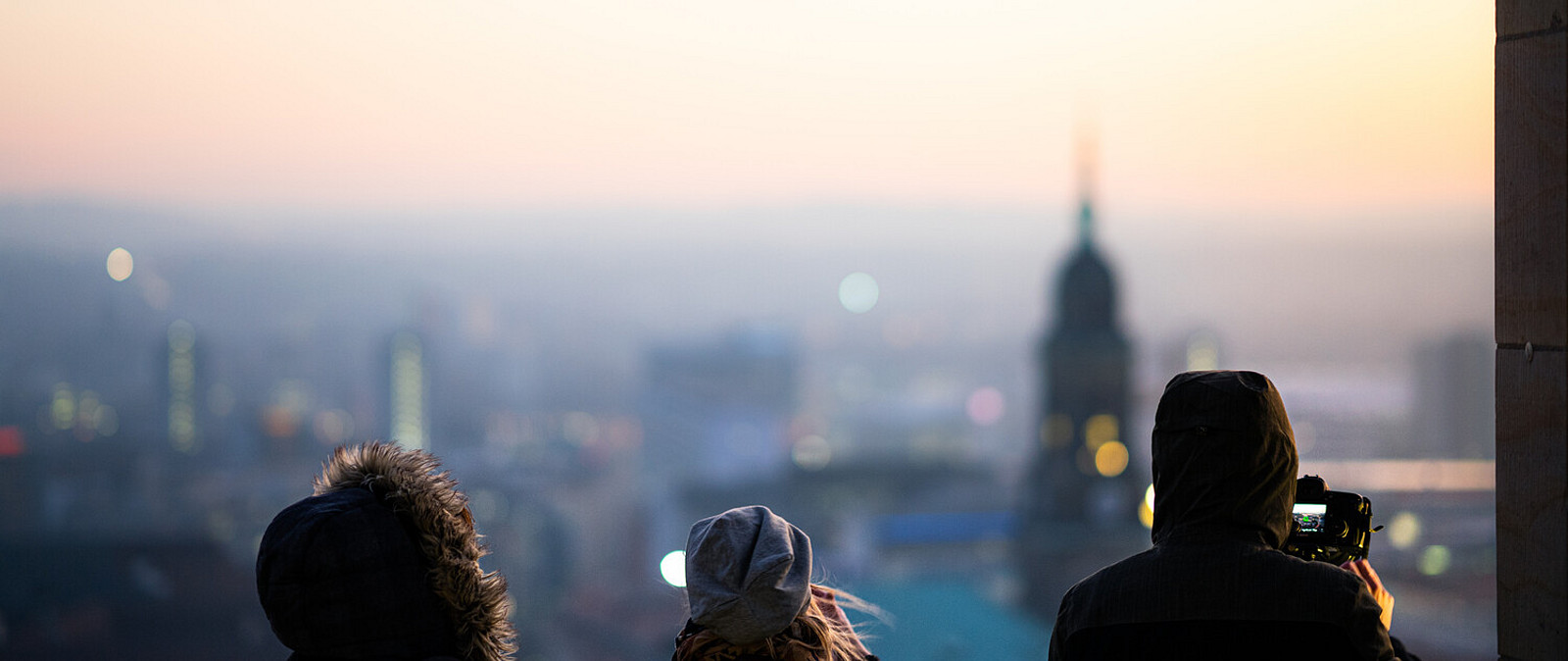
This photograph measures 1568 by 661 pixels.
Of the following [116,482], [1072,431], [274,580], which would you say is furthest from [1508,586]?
[1072,431]

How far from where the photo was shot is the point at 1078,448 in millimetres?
47688

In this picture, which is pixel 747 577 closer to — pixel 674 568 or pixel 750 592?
pixel 750 592

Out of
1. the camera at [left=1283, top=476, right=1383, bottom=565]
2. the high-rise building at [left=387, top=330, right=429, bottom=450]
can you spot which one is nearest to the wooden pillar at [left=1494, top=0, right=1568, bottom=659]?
the camera at [left=1283, top=476, right=1383, bottom=565]

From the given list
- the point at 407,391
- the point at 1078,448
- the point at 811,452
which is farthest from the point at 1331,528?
the point at 811,452

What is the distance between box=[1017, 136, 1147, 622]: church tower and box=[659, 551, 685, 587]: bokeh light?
4687 centimetres

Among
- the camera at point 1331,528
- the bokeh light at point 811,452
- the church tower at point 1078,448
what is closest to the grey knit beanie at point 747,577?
the camera at point 1331,528

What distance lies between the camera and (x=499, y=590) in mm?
1993

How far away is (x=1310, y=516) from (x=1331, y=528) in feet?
0.11

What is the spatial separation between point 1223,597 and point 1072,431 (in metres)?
47.6

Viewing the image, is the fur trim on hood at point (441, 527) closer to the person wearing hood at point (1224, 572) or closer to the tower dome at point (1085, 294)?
the person wearing hood at point (1224, 572)

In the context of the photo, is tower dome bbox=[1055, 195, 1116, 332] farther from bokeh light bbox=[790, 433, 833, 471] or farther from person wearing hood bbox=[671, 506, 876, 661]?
person wearing hood bbox=[671, 506, 876, 661]

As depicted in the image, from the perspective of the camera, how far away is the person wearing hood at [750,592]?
1.94 m

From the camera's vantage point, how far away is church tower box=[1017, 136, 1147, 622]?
47.7 metres

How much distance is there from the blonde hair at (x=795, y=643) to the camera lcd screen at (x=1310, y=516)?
2.55 feet
